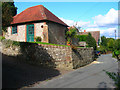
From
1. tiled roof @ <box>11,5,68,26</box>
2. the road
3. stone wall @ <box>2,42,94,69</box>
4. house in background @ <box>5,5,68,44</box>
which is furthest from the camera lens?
tiled roof @ <box>11,5,68,26</box>

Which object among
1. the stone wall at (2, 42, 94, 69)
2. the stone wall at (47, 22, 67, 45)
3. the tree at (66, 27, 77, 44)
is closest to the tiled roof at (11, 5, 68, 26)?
the stone wall at (47, 22, 67, 45)

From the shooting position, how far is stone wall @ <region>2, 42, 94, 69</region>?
11.8 meters

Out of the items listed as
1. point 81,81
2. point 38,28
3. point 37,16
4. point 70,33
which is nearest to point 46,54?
point 81,81

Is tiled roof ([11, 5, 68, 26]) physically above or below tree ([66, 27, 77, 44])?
above

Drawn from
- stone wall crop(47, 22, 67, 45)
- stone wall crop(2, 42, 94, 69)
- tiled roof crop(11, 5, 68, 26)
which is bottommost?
stone wall crop(2, 42, 94, 69)

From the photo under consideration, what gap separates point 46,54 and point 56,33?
25.2ft

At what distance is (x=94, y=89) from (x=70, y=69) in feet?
20.4

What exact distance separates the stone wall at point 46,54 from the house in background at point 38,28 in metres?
4.86

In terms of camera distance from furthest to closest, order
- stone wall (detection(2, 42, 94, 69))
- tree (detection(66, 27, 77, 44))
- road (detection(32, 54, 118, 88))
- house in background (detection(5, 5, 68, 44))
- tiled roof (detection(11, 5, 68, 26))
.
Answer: tree (detection(66, 27, 77, 44)) → tiled roof (detection(11, 5, 68, 26)) → house in background (detection(5, 5, 68, 44)) → stone wall (detection(2, 42, 94, 69)) → road (detection(32, 54, 118, 88))

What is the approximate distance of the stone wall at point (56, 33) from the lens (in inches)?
696

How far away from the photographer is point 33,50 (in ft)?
39.1

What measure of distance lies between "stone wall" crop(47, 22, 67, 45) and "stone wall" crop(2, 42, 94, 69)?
544 centimetres

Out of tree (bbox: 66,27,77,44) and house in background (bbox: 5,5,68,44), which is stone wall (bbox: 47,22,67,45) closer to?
house in background (bbox: 5,5,68,44)

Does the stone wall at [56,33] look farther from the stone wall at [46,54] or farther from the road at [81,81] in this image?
the road at [81,81]
